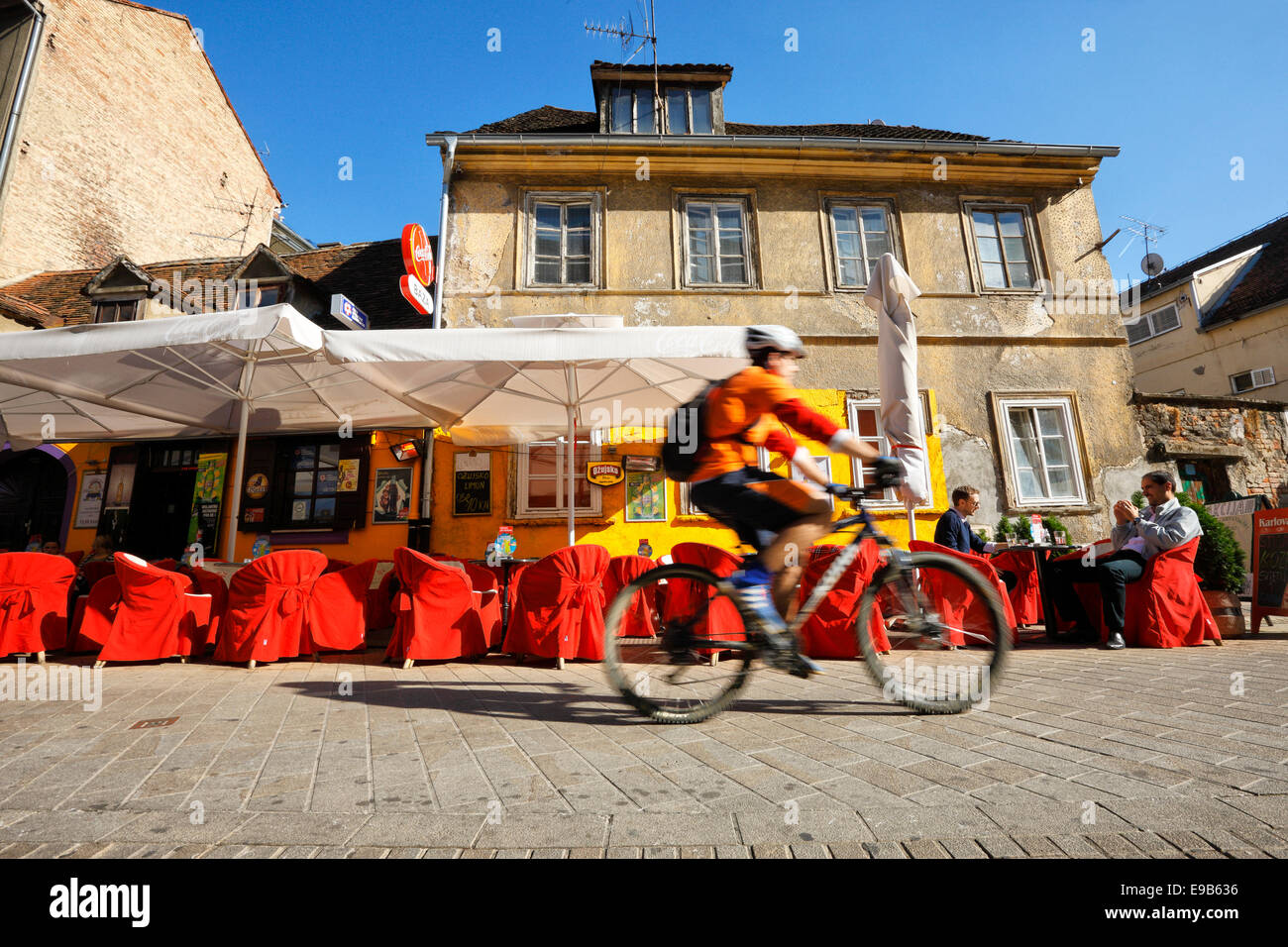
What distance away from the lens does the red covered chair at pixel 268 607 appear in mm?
5289

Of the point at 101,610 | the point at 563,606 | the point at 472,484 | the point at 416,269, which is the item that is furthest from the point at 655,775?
the point at 416,269

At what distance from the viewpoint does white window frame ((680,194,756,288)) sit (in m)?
11.1

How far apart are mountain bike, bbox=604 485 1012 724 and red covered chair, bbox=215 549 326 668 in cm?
341

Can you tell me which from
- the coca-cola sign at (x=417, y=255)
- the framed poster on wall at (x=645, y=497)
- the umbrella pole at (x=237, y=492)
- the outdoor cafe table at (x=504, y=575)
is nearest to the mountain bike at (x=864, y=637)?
the outdoor cafe table at (x=504, y=575)

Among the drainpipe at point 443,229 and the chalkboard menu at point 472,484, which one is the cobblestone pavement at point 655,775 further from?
the drainpipe at point 443,229

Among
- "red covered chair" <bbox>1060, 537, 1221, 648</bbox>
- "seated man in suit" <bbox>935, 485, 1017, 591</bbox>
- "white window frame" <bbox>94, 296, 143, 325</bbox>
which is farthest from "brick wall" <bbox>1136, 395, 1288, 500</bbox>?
"white window frame" <bbox>94, 296, 143, 325</bbox>

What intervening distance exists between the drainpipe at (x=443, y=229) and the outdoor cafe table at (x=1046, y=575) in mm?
8872

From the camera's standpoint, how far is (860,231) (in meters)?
11.5

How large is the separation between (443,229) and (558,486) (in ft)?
16.2

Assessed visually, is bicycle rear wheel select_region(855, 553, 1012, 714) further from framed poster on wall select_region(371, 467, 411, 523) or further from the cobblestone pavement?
framed poster on wall select_region(371, 467, 411, 523)
